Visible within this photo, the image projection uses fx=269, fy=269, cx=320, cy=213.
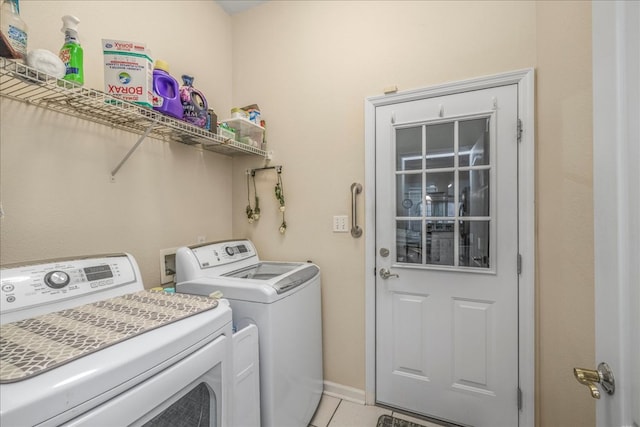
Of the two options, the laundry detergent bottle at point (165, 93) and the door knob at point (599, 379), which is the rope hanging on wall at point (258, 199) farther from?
the door knob at point (599, 379)

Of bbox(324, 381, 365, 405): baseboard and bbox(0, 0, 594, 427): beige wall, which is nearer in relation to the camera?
bbox(0, 0, 594, 427): beige wall

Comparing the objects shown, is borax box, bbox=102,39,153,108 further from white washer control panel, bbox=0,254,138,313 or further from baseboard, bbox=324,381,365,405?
baseboard, bbox=324,381,365,405

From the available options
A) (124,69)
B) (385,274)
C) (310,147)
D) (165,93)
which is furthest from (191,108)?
(385,274)

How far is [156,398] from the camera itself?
0.65 m

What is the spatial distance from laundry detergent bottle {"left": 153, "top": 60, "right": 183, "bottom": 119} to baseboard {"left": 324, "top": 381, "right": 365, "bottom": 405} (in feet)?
6.47

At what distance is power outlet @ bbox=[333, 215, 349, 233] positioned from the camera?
1.85 metres

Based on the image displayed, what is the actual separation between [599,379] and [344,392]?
5.26ft

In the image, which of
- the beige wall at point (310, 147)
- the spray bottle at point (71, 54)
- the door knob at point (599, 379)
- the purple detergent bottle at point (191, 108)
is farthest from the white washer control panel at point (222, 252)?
the door knob at point (599, 379)

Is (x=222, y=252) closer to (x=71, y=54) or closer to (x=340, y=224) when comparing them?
(x=340, y=224)

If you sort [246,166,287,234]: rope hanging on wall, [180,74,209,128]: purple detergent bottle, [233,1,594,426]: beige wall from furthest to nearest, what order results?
Answer: [246,166,287,234]: rope hanging on wall
[180,74,209,128]: purple detergent bottle
[233,1,594,426]: beige wall

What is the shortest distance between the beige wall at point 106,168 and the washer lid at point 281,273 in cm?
45

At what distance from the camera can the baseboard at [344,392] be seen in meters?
1.82

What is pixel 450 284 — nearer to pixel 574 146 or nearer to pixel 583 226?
pixel 583 226

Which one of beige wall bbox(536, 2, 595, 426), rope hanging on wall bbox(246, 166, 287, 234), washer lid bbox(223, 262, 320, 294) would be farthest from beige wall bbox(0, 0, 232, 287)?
beige wall bbox(536, 2, 595, 426)
